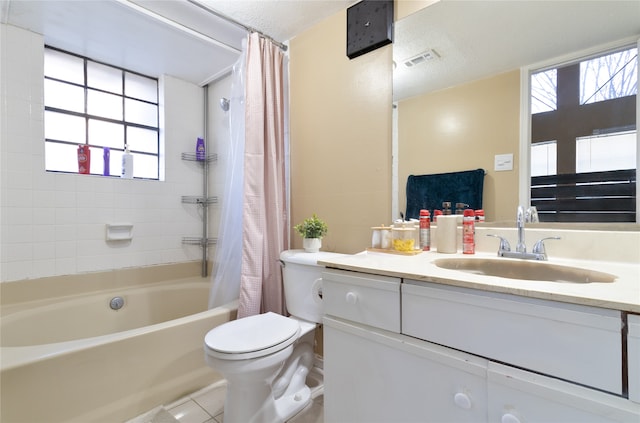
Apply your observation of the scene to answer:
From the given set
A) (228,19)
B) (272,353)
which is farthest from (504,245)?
(228,19)

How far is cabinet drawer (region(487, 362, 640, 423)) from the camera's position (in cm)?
57

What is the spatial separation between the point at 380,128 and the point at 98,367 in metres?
1.79

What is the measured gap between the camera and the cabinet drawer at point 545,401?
1.88 ft

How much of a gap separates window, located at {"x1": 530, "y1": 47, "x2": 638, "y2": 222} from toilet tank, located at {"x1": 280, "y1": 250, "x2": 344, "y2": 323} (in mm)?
983

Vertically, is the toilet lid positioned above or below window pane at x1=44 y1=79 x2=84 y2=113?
below

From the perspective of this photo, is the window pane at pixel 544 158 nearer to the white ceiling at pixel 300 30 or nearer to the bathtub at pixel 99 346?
the white ceiling at pixel 300 30

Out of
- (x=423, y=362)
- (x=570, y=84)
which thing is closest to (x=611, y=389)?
(x=423, y=362)

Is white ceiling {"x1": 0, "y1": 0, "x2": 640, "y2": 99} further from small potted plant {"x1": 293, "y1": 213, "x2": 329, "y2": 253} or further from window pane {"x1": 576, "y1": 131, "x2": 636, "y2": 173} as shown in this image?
small potted plant {"x1": 293, "y1": 213, "x2": 329, "y2": 253}

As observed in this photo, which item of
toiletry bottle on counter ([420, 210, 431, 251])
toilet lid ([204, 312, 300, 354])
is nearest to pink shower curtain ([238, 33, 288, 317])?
toilet lid ([204, 312, 300, 354])

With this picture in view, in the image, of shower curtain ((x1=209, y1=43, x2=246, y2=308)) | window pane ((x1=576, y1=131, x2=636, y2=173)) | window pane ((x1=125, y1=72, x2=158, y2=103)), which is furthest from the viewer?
window pane ((x1=125, y1=72, x2=158, y2=103))

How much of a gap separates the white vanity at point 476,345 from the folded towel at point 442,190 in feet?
1.37

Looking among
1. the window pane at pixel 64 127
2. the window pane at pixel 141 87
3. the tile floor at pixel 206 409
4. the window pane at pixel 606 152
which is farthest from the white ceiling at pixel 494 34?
the window pane at pixel 64 127

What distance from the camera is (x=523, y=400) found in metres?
0.66

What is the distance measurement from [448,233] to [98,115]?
2.67 metres
